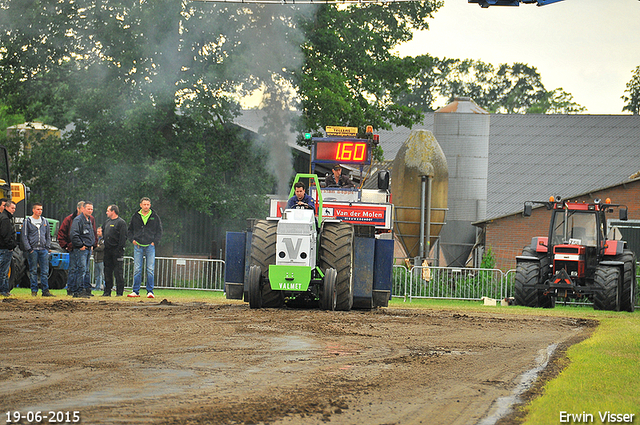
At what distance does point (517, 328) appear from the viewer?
1379 cm

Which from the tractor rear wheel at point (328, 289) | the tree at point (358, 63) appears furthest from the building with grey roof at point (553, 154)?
the tractor rear wheel at point (328, 289)

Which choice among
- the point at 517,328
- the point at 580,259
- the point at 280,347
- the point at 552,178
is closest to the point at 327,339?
the point at 280,347

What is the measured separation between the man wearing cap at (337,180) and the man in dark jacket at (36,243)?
6.77 meters

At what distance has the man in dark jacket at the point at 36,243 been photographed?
1770 centimetres

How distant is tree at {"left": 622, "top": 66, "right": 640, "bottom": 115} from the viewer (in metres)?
74.1

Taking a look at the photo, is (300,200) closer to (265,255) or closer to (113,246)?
(265,255)

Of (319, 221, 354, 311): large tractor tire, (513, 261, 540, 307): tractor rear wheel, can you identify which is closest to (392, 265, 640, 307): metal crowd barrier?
(513, 261, 540, 307): tractor rear wheel

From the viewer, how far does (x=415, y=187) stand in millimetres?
31484

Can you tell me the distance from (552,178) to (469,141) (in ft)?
42.9

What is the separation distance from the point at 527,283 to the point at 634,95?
195ft

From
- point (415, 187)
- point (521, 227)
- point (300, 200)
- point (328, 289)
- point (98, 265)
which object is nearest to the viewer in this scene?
point (328, 289)

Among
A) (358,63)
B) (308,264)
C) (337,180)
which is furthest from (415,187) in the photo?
(308,264)

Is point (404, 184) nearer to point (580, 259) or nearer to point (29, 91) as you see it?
point (580, 259)

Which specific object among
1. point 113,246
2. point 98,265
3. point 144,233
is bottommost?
point 98,265
